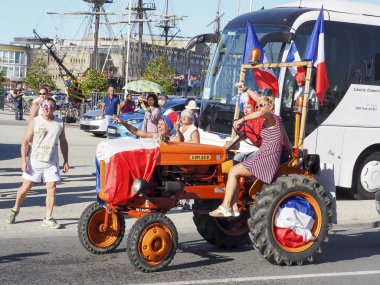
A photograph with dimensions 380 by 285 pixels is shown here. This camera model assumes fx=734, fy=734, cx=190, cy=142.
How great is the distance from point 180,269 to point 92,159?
11.7 metres

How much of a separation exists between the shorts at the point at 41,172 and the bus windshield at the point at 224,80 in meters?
5.31

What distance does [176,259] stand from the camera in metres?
8.72

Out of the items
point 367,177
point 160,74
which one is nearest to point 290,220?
point 367,177

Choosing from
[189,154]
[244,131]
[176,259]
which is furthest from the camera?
[244,131]

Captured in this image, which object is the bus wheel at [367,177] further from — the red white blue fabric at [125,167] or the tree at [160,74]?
the tree at [160,74]

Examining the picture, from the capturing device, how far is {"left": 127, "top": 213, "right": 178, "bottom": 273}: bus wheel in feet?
25.6

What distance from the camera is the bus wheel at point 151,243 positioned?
7.79 metres

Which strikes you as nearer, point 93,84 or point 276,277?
point 276,277

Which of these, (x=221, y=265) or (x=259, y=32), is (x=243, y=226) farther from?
(x=259, y=32)

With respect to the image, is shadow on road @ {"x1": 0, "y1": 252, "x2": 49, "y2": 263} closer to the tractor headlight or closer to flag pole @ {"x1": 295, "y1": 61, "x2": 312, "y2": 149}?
the tractor headlight

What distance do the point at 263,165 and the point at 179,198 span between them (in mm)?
1030

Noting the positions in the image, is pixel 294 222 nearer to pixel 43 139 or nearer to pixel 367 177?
pixel 43 139

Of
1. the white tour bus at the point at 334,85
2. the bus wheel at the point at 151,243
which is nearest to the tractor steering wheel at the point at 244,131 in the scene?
Result: the bus wheel at the point at 151,243

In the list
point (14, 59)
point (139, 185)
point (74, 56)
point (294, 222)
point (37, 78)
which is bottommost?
point (294, 222)
